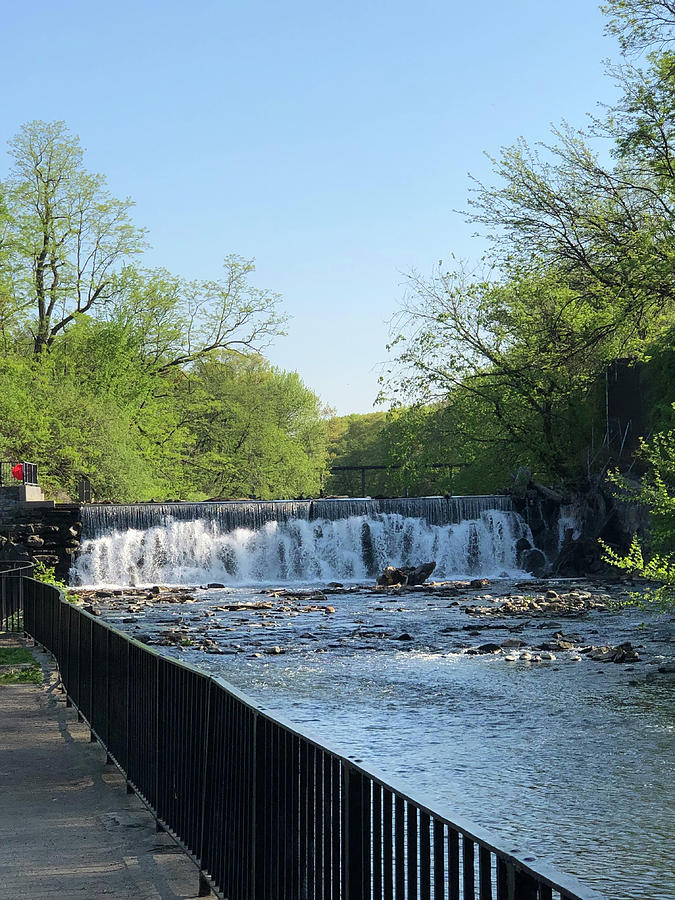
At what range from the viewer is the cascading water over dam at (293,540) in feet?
109

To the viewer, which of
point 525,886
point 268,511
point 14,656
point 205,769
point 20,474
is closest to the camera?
point 525,886

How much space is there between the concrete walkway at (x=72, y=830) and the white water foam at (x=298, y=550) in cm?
2375

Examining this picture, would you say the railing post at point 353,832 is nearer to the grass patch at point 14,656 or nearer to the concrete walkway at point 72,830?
the concrete walkway at point 72,830

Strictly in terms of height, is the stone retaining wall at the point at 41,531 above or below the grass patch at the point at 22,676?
above

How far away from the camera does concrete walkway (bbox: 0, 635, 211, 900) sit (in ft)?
17.3

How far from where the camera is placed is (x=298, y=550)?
34438 mm

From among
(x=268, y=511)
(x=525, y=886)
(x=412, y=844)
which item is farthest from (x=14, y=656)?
(x=268, y=511)

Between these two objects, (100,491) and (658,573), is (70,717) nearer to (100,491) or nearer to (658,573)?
(658,573)

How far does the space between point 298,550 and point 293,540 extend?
370mm

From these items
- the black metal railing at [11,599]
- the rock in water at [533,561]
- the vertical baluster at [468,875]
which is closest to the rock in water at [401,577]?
the rock in water at [533,561]

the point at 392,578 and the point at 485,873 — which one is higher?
the point at 485,873

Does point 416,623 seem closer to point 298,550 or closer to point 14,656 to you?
point 14,656

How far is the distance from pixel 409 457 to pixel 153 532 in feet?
43.4

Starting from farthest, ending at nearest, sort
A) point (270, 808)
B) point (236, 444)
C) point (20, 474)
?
point (236, 444), point (20, 474), point (270, 808)
